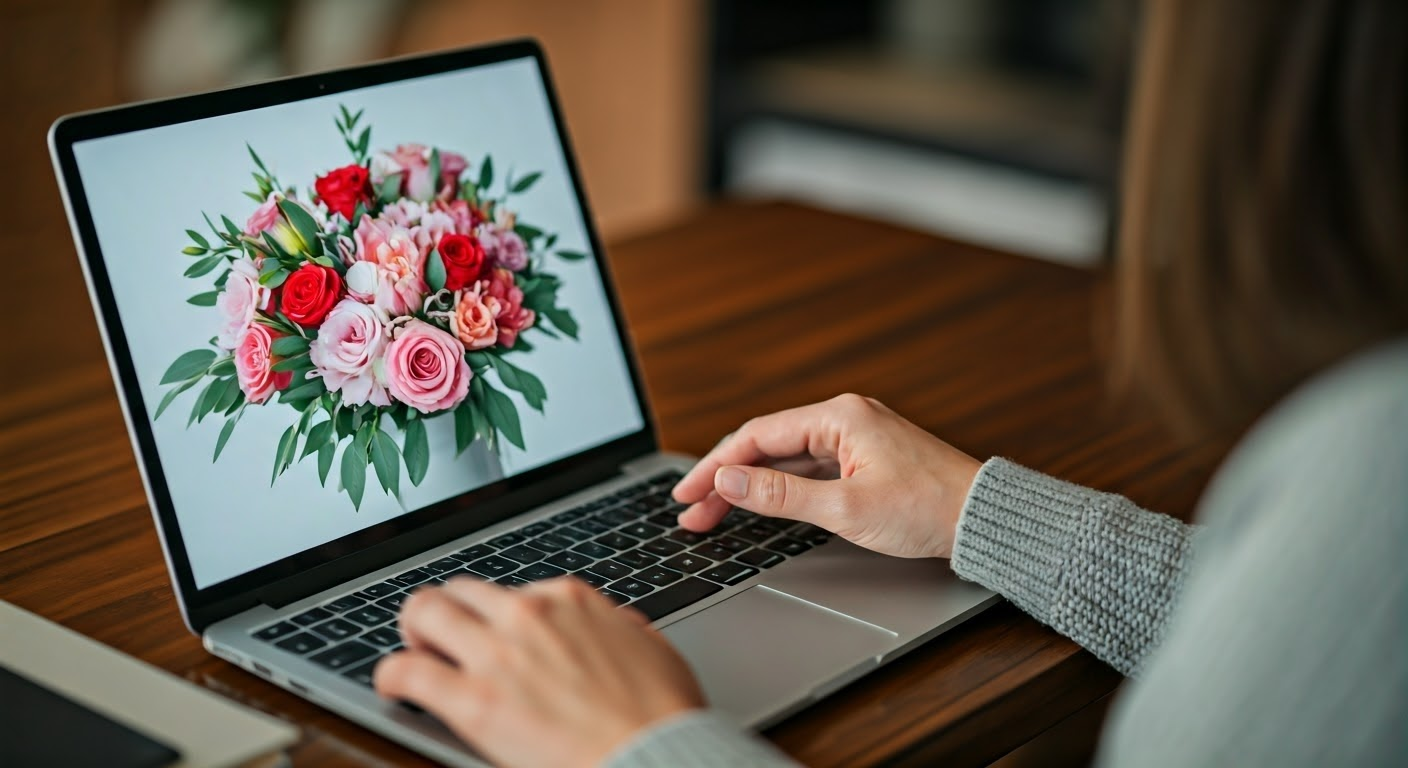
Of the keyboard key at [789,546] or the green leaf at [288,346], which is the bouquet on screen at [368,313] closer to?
the green leaf at [288,346]

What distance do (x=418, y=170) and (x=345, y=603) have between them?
0.29 metres

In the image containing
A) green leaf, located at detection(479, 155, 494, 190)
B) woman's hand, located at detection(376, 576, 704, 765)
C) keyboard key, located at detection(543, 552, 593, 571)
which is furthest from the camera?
green leaf, located at detection(479, 155, 494, 190)

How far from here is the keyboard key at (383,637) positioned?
0.76 m

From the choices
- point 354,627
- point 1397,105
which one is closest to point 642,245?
point 354,627

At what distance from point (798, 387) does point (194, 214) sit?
56cm

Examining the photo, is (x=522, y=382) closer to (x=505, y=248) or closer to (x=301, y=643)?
(x=505, y=248)

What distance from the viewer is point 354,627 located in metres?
0.78

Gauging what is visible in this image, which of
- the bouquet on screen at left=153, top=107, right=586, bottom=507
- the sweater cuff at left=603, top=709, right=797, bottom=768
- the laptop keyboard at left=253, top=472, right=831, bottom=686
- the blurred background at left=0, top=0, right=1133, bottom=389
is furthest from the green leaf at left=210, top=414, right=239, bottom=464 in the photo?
the blurred background at left=0, top=0, right=1133, bottom=389

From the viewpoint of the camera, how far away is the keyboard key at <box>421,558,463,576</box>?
851mm

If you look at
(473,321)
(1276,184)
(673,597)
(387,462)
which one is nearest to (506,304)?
(473,321)

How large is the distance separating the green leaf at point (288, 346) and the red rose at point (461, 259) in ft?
0.34

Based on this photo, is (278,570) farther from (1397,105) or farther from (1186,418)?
(1397,105)

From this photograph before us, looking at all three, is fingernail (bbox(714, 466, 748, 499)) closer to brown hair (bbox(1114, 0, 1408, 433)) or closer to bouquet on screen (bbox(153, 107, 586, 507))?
bouquet on screen (bbox(153, 107, 586, 507))

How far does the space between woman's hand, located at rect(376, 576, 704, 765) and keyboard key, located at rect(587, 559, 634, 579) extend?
134mm
